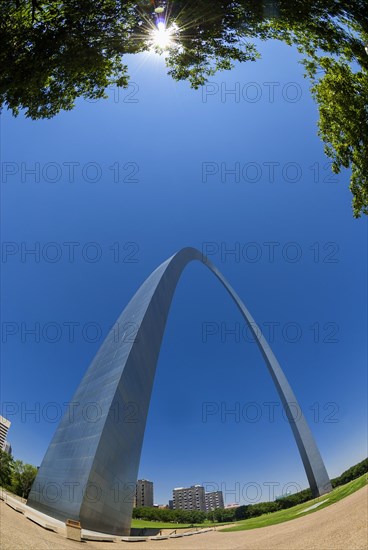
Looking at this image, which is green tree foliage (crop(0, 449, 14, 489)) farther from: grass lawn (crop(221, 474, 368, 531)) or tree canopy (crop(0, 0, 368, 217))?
tree canopy (crop(0, 0, 368, 217))

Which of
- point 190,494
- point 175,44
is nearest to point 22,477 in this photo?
point 175,44

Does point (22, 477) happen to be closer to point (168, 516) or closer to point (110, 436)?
point (168, 516)

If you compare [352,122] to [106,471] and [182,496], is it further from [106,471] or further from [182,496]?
[182,496]

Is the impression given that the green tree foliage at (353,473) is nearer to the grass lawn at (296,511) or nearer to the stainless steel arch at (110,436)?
the grass lawn at (296,511)

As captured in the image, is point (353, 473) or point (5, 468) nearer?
point (5, 468)

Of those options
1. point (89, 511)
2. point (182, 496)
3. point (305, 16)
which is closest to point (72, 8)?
point (305, 16)

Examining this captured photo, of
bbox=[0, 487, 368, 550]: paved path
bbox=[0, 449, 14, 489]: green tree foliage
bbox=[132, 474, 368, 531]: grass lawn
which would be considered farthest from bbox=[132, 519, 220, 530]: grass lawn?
bbox=[0, 449, 14, 489]: green tree foliage
